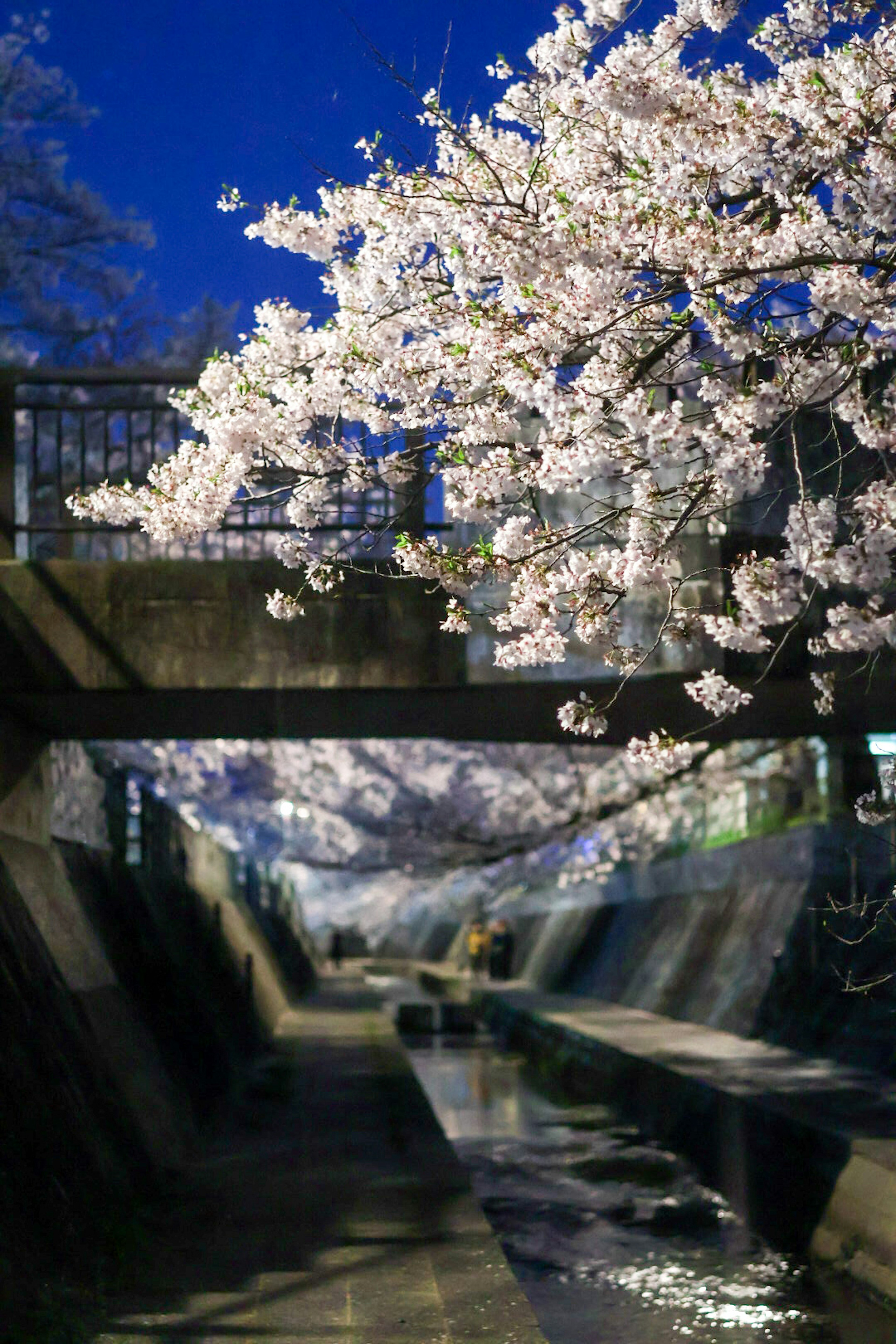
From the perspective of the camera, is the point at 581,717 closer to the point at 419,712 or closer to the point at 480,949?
the point at 419,712

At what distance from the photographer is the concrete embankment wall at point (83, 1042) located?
8.03 meters

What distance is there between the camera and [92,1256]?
8.16 meters

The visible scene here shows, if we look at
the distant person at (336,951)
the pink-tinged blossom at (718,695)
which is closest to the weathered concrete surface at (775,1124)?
the pink-tinged blossom at (718,695)

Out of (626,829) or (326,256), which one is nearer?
(326,256)

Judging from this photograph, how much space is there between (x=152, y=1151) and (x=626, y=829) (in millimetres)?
22429

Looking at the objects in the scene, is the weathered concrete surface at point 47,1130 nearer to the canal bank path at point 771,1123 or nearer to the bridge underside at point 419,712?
the bridge underside at point 419,712

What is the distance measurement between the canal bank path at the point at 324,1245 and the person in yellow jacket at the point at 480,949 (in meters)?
32.9

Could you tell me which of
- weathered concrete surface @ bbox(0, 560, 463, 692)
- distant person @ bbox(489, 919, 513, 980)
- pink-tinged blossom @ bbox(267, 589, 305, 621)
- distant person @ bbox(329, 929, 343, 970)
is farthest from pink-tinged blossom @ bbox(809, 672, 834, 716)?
distant person @ bbox(329, 929, 343, 970)

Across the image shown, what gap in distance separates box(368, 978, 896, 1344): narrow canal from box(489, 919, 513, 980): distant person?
24058mm

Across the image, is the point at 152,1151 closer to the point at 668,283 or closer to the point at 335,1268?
the point at 335,1268

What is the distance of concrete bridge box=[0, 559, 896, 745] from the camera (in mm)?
11508

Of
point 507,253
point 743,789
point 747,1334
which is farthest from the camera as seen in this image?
point 743,789

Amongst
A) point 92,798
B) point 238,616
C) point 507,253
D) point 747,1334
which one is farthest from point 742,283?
point 92,798

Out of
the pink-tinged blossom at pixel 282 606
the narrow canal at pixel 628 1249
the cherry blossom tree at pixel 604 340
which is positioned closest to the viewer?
the cherry blossom tree at pixel 604 340
